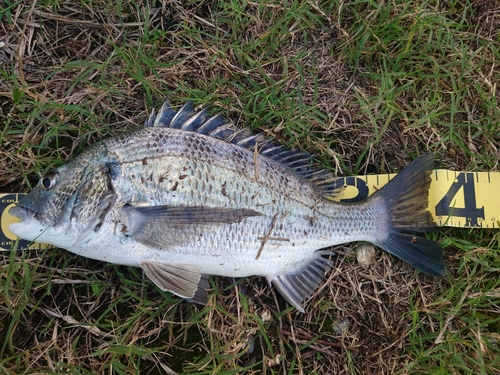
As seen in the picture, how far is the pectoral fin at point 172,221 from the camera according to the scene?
268 cm

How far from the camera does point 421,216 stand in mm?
3152

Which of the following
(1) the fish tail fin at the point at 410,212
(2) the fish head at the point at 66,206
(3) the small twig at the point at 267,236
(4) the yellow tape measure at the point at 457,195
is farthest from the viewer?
(4) the yellow tape measure at the point at 457,195

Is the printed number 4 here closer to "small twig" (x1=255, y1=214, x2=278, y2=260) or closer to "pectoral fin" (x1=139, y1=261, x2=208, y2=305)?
"small twig" (x1=255, y1=214, x2=278, y2=260)

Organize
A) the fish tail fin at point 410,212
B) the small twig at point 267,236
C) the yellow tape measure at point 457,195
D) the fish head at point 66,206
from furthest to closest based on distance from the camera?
the yellow tape measure at point 457,195 → the fish tail fin at point 410,212 → the small twig at point 267,236 → the fish head at point 66,206

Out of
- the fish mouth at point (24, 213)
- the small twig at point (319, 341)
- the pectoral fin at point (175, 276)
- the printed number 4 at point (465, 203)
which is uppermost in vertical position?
the printed number 4 at point (465, 203)

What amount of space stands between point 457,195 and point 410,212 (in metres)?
0.55

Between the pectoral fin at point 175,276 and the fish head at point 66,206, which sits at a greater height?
the fish head at point 66,206

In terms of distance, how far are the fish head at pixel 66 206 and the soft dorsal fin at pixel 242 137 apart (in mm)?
608

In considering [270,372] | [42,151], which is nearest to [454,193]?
[270,372]

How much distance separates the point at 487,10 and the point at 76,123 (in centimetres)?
381

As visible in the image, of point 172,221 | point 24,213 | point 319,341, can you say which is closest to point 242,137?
point 172,221

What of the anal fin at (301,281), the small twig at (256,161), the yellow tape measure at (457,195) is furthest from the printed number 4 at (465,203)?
the small twig at (256,161)

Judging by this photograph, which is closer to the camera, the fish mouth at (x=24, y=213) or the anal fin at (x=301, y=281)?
the fish mouth at (x=24, y=213)

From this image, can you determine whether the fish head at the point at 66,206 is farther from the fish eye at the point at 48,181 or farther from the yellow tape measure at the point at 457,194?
the yellow tape measure at the point at 457,194
